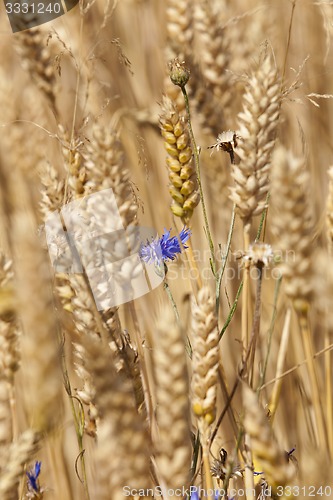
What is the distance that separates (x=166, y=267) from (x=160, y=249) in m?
0.02

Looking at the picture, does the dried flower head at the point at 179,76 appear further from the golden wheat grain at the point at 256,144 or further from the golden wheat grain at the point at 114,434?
the golden wheat grain at the point at 114,434

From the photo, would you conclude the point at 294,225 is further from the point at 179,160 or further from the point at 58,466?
the point at 58,466

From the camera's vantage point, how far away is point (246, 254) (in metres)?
0.64

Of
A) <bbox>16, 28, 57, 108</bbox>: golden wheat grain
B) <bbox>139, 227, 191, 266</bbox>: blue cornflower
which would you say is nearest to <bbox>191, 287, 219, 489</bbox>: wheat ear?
<bbox>139, 227, 191, 266</bbox>: blue cornflower

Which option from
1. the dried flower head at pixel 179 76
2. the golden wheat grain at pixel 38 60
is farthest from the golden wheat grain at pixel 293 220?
the golden wheat grain at pixel 38 60

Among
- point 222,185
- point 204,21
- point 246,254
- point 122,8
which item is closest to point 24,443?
point 246,254

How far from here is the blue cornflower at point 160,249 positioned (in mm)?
759

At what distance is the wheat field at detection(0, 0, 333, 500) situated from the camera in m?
0.42

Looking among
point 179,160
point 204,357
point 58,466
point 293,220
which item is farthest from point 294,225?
point 58,466

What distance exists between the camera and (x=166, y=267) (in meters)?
0.76

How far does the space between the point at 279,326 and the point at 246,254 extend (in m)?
0.48

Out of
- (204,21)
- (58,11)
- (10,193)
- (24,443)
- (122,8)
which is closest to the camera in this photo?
(24,443)

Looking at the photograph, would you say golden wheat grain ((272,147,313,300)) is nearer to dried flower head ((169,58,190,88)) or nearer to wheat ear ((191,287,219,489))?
wheat ear ((191,287,219,489))

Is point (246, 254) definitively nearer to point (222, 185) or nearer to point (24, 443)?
point (24, 443)
